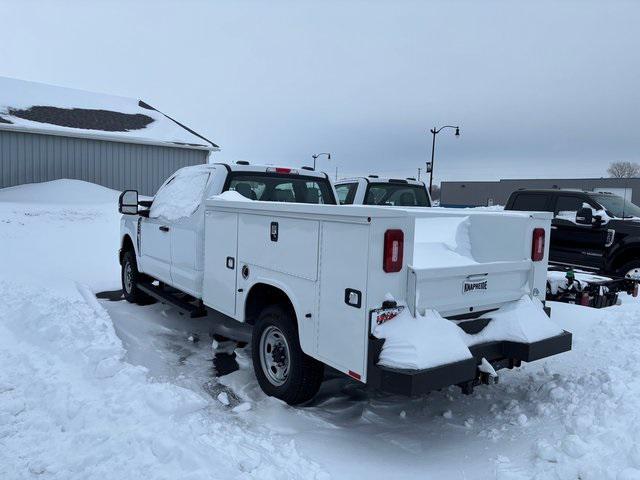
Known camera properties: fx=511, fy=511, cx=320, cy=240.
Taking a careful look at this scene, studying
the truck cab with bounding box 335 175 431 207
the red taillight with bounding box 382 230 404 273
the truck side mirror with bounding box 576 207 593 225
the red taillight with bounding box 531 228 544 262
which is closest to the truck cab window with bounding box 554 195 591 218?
the truck side mirror with bounding box 576 207 593 225

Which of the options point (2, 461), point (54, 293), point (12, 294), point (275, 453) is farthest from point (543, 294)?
point (12, 294)

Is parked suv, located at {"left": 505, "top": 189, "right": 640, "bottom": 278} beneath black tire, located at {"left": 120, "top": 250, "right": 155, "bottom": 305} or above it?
above

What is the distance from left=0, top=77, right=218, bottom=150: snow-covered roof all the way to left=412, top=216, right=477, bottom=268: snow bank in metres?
19.8

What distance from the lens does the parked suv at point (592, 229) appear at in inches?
355

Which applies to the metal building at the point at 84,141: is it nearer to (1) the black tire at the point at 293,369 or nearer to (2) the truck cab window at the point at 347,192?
(2) the truck cab window at the point at 347,192

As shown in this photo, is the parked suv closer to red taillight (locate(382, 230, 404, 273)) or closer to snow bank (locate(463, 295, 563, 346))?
snow bank (locate(463, 295, 563, 346))

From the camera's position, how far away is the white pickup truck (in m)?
3.40

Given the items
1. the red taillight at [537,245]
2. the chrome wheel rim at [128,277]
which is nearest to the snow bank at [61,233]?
the chrome wheel rim at [128,277]

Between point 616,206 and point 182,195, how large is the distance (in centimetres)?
818

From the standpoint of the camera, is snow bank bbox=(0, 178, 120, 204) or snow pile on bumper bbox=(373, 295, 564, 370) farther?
snow bank bbox=(0, 178, 120, 204)

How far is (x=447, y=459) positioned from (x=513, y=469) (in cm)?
46

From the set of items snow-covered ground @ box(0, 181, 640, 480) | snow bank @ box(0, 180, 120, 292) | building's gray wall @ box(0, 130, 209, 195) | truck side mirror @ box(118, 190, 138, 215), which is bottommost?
snow-covered ground @ box(0, 181, 640, 480)

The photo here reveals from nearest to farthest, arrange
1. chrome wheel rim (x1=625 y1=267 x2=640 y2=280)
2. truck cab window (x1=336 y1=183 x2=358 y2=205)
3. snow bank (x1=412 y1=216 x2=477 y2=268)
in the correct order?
snow bank (x1=412 y1=216 x2=477 y2=268) < chrome wheel rim (x1=625 y1=267 x2=640 y2=280) < truck cab window (x1=336 y1=183 x2=358 y2=205)

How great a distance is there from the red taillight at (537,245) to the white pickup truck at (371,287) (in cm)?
1
